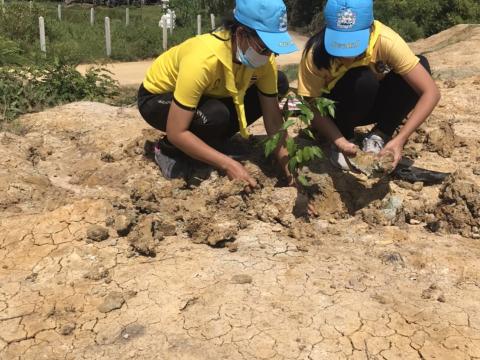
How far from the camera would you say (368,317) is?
1.88 m

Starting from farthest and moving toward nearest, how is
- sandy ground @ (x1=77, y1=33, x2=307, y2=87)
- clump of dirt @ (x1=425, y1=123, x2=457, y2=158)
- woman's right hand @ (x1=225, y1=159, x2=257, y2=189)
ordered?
1. sandy ground @ (x1=77, y1=33, x2=307, y2=87)
2. clump of dirt @ (x1=425, y1=123, x2=457, y2=158)
3. woman's right hand @ (x1=225, y1=159, x2=257, y2=189)

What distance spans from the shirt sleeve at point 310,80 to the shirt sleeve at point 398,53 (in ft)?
1.03

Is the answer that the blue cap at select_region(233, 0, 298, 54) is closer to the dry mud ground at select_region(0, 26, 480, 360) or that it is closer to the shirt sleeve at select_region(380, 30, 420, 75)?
the shirt sleeve at select_region(380, 30, 420, 75)

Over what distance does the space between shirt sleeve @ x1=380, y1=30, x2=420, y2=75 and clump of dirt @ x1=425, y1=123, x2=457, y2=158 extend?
836 mm

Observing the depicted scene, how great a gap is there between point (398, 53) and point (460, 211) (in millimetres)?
778

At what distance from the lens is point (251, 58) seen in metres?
2.46

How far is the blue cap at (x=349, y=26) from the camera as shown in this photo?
7.89ft

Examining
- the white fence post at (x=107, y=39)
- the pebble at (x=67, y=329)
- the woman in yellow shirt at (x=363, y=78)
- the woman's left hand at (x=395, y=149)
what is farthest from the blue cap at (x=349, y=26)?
the white fence post at (x=107, y=39)

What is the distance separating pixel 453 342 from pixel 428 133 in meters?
1.82

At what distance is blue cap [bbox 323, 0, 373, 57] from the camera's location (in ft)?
7.89

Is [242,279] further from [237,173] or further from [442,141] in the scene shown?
[442,141]

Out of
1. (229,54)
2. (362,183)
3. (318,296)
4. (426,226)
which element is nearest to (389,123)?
(362,183)

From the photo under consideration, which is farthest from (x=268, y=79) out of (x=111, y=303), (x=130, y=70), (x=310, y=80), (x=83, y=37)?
(x=83, y=37)

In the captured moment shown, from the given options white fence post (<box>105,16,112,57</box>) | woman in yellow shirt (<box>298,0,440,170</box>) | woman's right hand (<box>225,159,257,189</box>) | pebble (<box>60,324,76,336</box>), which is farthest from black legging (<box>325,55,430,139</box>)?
white fence post (<box>105,16,112,57</box>)
